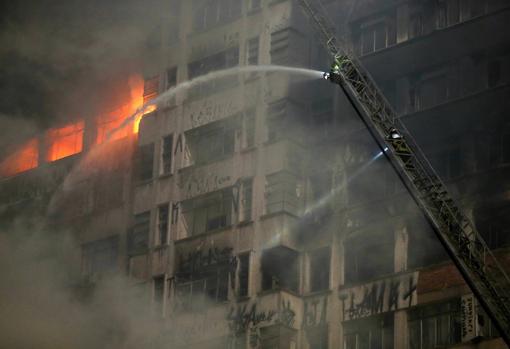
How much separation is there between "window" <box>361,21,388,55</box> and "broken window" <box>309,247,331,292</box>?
8242mm

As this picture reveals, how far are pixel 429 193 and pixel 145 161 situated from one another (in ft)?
68.2

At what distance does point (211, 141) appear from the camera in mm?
86562

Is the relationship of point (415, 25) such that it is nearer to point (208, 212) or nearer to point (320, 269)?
point (320, 269)

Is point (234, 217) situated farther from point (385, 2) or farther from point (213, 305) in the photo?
point (385, 2)

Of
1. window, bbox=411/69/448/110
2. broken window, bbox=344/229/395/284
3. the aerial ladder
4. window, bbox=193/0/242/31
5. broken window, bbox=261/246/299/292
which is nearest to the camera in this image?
the aerial ladder

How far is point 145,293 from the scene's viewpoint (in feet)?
280

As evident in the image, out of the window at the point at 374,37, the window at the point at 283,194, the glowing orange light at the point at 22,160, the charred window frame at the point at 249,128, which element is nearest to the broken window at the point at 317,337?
the window at the point at 283,194

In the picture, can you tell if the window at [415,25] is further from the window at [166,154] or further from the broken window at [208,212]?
the window at [166,154]

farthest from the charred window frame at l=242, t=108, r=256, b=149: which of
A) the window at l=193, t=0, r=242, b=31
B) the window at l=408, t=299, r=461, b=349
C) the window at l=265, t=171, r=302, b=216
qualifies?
the window at l=408, t=299, r=461, b=349

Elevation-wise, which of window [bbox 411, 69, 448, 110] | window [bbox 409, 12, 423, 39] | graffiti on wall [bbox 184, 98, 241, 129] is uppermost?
window [bbox 409, 12, 423, 39]

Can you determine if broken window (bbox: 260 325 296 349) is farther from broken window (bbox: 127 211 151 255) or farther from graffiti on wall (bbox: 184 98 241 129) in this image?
graffiti on wall (bbox: 184 98 241 129)

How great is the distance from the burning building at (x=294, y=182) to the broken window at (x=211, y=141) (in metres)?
0.08

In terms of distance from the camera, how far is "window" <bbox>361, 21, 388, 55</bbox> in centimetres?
8225

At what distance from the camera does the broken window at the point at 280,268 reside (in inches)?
3194
